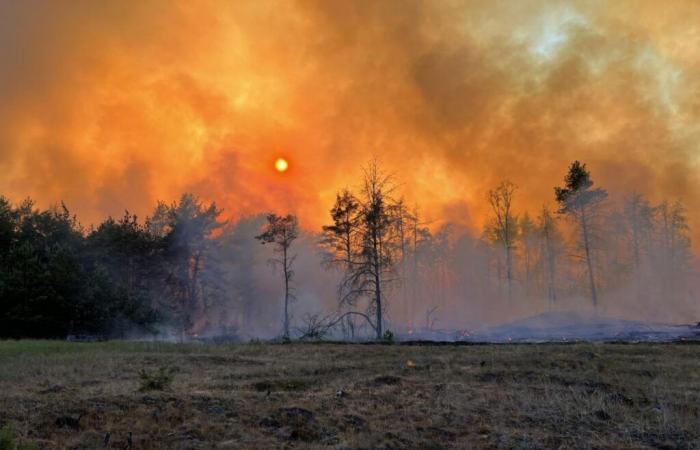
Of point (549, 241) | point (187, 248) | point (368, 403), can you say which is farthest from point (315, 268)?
point (368, 403)

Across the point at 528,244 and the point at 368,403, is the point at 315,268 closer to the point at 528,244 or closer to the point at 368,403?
the point at 528,244

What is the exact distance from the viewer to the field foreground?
27.2 ft

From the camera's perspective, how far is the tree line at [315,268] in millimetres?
38531

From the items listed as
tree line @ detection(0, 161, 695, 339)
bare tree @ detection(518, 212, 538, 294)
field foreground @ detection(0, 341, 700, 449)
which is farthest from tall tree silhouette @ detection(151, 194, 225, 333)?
bare tree @ detection(518, 212, 538, 294)

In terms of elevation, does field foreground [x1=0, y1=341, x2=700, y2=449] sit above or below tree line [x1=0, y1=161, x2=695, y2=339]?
below

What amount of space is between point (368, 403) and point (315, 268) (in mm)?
71273

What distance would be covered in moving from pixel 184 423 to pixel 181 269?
53.6 meters

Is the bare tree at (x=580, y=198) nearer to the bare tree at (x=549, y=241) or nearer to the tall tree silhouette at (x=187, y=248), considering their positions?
the bare tree at (x=549, y=241)

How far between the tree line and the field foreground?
1899 cm

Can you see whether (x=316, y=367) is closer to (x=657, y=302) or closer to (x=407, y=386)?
(x=407, y=386)

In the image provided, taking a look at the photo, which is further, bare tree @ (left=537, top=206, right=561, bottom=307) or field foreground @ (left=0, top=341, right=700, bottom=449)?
bare tree @ (left=537, top=206, right=561, bottom=307)

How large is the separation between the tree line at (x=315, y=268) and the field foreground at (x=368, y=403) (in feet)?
62.3

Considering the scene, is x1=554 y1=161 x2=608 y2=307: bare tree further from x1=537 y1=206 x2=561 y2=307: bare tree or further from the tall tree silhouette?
the tall tree silhouette

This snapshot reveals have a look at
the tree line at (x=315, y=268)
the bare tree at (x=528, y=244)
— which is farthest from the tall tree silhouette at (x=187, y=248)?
the bare tree at (x=528, y=244)
